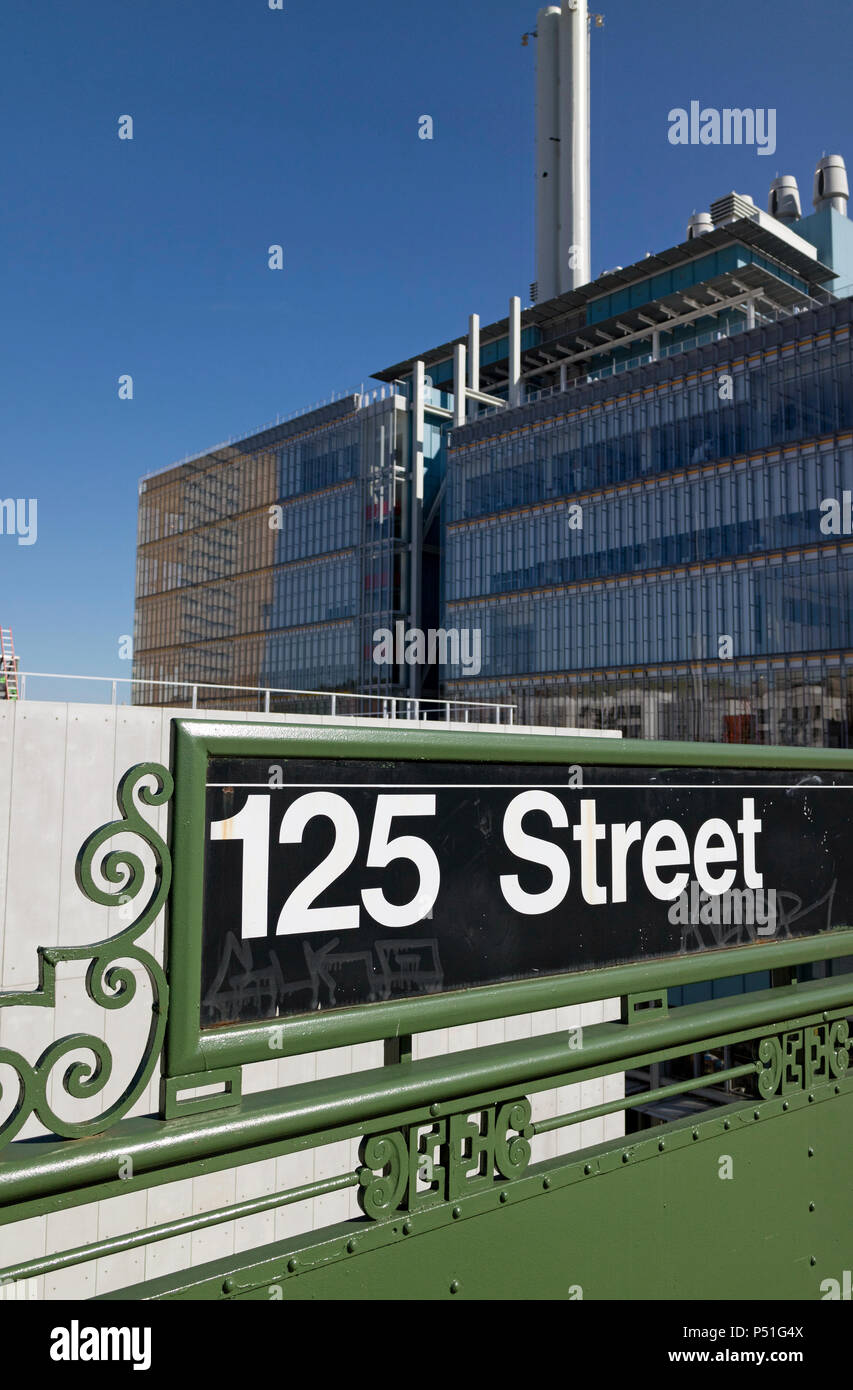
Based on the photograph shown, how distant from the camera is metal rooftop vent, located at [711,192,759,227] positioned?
6050cm

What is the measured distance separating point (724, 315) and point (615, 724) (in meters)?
29.5

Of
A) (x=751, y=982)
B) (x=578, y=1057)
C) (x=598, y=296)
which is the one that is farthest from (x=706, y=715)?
(x=578, y=1057)

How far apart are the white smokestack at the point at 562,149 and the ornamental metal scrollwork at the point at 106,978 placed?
8021 centimetres

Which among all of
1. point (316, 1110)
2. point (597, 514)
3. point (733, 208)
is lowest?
point (316, 1110)

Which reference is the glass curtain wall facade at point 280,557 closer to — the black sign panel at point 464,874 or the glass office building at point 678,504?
the glass office building at point 678,504

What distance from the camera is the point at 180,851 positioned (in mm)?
1955

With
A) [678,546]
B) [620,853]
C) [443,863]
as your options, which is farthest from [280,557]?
[443,863]

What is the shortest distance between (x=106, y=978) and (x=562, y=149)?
8654 centimetres

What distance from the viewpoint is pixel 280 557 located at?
255 feet

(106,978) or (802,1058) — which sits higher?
(106,978)

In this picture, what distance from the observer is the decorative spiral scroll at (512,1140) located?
2307 mm

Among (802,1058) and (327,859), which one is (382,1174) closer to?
(327,859)

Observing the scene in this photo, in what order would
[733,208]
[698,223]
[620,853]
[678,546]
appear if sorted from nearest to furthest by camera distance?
1. [620,853]
2. [678,546]
3. [733,208]
4. [698,223]
